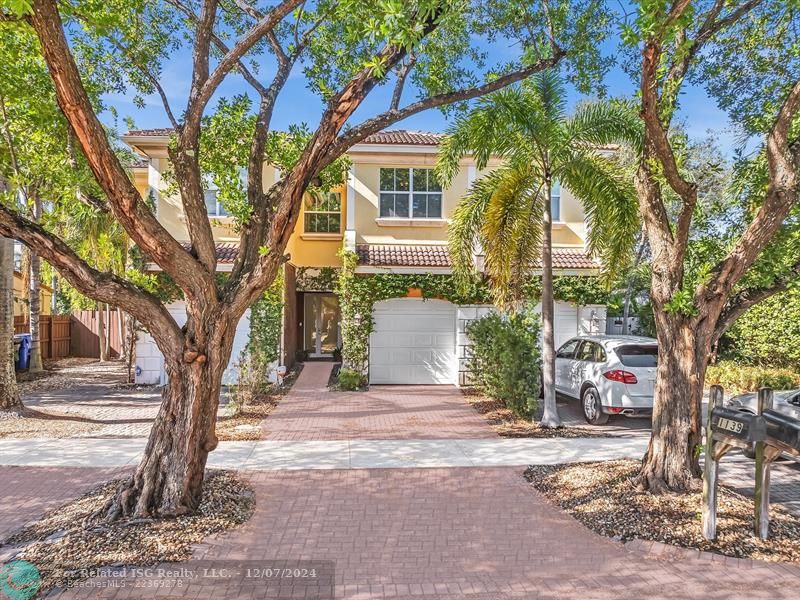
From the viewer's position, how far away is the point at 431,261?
13906 mm

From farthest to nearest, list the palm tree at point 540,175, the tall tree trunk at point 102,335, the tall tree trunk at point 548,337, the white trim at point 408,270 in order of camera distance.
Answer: the tall tree trunk at point 102,335, the white trim at point 408,270, the tall tree trunk at point 548,337, the palm tree at point 540,175

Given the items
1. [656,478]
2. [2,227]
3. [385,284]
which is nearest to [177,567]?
[2,227]

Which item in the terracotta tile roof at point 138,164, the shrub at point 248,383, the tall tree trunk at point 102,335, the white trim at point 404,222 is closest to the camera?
the shrub at point 248,383

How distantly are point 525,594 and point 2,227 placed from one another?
5506 mm

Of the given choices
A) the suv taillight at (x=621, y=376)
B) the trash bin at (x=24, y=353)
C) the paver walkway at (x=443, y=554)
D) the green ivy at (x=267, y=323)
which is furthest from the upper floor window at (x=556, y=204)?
the trash bin at (x=24, y=353)

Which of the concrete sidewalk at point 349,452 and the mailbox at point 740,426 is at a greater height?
the mailbox at point 740,426

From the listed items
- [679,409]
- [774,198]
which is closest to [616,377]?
[679,409]

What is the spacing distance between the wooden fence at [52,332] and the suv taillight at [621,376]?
1975 cm

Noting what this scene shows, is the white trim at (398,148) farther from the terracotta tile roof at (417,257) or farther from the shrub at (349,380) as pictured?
the shrub at (349,380)

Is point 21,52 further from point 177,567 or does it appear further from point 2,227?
point 177,567

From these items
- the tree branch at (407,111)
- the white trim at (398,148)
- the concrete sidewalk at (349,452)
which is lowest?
the concrete sidewalk at (349,452)

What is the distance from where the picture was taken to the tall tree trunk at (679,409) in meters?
5.77

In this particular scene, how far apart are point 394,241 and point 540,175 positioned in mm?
6243

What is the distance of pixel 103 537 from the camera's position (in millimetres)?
4746
